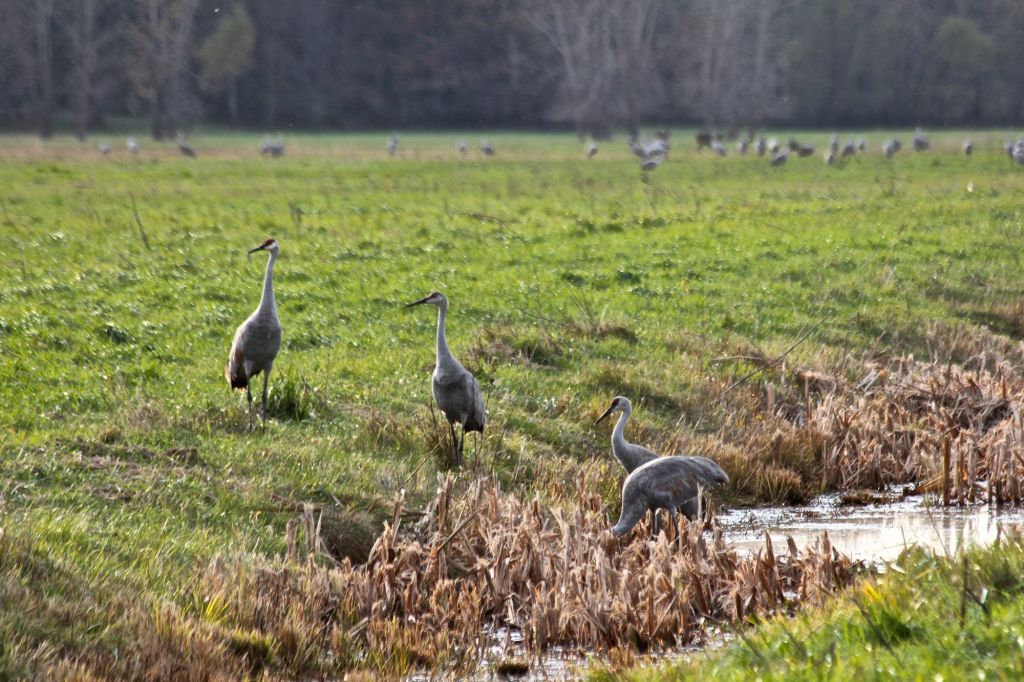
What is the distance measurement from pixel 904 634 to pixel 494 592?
2.60m

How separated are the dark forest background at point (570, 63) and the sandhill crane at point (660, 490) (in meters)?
64.5

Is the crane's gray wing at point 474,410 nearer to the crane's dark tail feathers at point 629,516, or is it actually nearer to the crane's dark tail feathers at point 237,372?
the crane's dark tail feathers at point 629,516

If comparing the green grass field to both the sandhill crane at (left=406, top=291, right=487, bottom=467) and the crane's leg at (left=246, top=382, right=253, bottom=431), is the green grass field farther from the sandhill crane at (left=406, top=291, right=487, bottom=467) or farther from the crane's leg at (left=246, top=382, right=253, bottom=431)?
the sandhill crane at (left=406, top=291, right=487, bottom=467)

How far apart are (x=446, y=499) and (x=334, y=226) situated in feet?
48.8

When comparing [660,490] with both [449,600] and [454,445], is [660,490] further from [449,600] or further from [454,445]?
[454,445]

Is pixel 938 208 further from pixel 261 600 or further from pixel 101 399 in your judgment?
pixel 261 600

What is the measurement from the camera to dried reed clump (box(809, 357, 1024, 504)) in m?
9.99

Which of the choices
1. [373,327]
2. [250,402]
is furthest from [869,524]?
[373,327]

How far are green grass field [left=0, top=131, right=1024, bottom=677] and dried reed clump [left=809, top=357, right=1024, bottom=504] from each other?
1.14 metres

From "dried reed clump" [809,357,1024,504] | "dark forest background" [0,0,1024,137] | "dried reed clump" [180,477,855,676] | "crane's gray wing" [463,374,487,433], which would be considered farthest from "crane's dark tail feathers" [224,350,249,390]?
"dark forest background" [0,0,1024,137]

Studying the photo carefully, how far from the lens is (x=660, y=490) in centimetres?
873

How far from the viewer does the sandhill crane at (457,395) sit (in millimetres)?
9773

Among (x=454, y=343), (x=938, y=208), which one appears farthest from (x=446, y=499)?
(x=938, y=208)

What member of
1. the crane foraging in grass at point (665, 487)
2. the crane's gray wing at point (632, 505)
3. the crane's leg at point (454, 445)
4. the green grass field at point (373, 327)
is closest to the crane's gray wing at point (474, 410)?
the crane's leg at point (454, 445)
